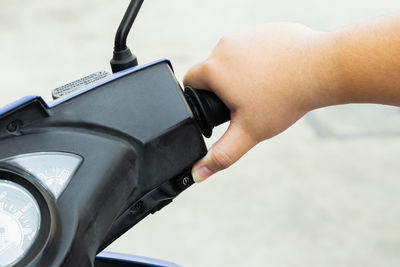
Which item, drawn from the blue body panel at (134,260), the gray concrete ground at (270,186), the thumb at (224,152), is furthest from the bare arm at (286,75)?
the gray concrete ground at (270,186)

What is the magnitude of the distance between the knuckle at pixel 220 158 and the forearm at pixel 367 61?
0.43 ft

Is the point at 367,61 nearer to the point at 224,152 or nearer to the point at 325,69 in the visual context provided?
the point at 325,69

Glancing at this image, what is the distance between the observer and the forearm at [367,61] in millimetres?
619

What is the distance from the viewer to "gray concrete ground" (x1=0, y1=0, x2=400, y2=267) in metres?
1.90

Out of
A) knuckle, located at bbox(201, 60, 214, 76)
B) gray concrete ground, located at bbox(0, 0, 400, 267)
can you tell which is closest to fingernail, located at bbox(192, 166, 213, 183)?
Answer: knuckle, located at bbox(201, 60, 214, 76)

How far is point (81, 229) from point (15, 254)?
0.19 ft

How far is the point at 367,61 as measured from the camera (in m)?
0.63

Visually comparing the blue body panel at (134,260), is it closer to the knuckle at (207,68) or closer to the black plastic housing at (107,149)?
the black plastic housing at (107,149)

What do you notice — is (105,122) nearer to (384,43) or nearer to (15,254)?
(15,254)

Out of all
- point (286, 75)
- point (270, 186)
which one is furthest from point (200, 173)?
point (270, 186)

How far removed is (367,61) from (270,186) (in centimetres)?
155

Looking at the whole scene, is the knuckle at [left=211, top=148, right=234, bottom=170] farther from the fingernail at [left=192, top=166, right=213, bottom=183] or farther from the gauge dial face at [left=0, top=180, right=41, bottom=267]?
the gauge dial face at [left=0, top=180, right=41, bottom=267]

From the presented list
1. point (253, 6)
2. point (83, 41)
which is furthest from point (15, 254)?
point (253, 6)

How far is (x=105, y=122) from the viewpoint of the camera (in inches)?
22.1
